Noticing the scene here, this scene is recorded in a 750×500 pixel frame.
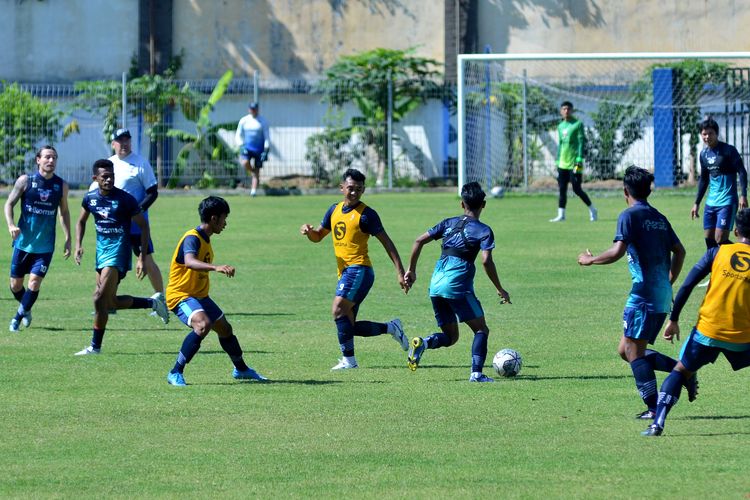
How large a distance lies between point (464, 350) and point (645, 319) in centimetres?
396

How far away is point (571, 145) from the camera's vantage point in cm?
2481

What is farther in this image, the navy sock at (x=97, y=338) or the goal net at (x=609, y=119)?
the goal net at (x=609, y=119)

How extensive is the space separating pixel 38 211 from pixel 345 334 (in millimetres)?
4415

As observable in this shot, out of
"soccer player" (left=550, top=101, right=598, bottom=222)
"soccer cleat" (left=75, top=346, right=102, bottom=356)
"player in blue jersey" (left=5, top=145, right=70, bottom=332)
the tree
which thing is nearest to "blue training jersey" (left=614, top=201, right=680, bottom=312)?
"soccer cleat" (left=75, top=346, right=102, bottom=356)

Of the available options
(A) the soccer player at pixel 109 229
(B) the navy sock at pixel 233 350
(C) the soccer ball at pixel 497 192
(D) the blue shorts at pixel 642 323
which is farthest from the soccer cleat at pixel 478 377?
(C) the soccer ball at pixel 497 192

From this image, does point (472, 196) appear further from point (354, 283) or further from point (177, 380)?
point (177, 380)

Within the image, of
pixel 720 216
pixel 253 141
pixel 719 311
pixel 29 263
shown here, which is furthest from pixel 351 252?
pixel 253 141

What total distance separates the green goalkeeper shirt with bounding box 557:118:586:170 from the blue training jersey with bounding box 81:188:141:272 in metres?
12.9

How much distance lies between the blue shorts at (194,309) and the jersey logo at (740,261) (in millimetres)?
4246

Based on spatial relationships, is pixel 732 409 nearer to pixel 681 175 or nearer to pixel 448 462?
pixel 448 462

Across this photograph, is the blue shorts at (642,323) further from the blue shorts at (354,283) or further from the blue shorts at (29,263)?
the blue shorts at (29,263)

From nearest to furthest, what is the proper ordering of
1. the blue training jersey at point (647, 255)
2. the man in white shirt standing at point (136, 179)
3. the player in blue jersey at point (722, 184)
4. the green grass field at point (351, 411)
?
the green grass field at point (351, 411) < the blue training jersey at point (647, 255) < the man in white shirt standing at point (136, 179) < the player in blue jersey at point (722, 184)

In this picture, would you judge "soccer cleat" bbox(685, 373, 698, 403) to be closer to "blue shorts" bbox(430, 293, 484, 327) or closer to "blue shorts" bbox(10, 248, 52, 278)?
"blue shorts" bbox(430, 293, 484, 327)

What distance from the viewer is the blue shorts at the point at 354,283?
12.1 meters
